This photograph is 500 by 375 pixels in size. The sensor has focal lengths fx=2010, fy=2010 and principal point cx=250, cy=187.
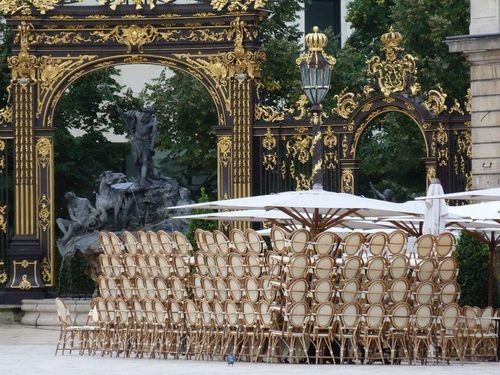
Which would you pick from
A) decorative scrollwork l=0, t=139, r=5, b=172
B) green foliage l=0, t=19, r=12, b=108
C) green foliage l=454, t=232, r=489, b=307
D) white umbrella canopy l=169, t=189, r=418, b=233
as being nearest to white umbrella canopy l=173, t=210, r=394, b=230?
white umbrella canopy l=169, t=189, r=418, b=233

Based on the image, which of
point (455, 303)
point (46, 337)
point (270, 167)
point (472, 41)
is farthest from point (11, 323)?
point (455, 303)

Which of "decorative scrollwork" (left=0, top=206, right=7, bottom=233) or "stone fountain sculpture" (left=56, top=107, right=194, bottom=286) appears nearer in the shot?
"decorative scrollwork" (left=0, top=206, right=7, bottom=233)

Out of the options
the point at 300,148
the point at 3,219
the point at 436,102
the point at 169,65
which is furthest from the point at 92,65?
the point at 436,102

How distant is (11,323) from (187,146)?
1151cm

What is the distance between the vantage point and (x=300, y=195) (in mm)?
24359

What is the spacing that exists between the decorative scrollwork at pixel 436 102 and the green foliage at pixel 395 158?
9228mm

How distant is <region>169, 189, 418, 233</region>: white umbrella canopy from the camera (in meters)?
23.9

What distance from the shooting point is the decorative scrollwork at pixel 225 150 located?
109 ft

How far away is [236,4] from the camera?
3303 cm

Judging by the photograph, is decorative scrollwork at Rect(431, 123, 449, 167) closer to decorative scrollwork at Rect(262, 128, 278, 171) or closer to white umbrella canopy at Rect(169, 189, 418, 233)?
decorative scrollwork at Rect(262, 128, 278, 171)

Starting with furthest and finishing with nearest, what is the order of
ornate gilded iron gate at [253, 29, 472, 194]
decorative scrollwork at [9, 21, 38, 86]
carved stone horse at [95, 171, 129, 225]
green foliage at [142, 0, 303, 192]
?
green foliage at [142, 0, 303, 192]
carved stone horse at [95, 171, 129, 225]
decorative scrollwork at [9, 21, 38, 86]
ornate gilded iron gate at [253, 29, 472, 194]

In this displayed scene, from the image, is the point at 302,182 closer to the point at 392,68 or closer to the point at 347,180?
the point at 347,180

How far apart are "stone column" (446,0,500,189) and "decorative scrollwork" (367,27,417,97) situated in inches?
88.3

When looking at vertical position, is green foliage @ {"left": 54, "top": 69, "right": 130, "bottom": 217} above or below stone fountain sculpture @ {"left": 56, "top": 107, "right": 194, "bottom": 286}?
above
